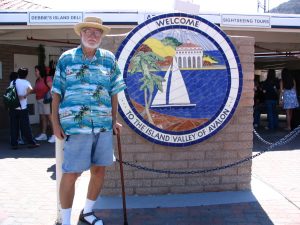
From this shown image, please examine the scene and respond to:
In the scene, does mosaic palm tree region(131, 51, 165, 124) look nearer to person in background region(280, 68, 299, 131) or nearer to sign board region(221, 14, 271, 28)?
sign board region(221, 14, 271, 28)

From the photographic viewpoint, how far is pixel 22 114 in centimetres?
950

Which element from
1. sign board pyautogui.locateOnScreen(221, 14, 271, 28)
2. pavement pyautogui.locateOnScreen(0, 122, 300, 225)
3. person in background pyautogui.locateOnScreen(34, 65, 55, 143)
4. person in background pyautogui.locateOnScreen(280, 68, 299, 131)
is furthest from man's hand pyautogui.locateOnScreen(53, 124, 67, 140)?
person in background pyautogui.locateOnScreen(280, 68, 299, 131)

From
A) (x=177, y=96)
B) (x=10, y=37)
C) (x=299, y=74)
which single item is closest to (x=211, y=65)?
(x=177, y=96)

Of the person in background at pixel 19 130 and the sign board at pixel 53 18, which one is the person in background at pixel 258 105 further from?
the person in background at pixel 19 130

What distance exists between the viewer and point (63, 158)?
4.35 meters

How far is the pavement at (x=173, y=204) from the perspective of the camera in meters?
4.68

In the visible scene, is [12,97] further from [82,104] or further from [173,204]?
[82,104]

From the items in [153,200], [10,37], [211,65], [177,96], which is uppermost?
[10,37]

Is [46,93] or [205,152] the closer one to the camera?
[205,152]

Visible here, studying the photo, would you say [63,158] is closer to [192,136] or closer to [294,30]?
[192,136]

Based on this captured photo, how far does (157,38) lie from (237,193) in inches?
84.2

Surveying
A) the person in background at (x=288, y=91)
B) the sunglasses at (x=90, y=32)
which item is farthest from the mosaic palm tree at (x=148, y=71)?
the person in background at (x=288, y=91)

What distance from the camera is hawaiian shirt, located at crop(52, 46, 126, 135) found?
399 centimetres

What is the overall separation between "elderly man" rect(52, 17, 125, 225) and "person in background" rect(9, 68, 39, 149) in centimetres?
559
